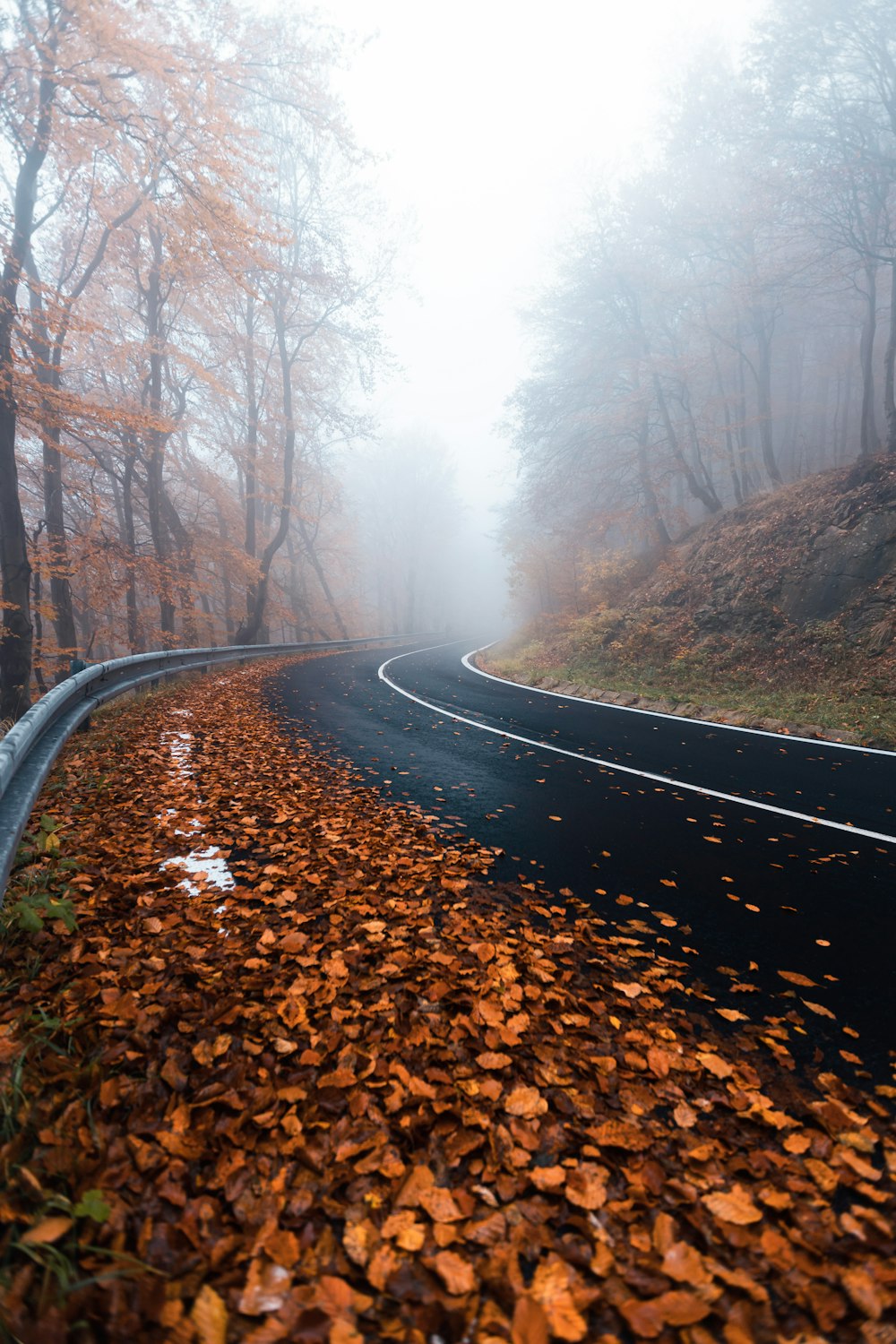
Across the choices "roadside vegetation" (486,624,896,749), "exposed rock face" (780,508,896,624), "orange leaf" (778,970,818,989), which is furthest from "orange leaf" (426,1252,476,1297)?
"exposed rock face" (780,508,896,624)

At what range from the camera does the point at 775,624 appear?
13.5m

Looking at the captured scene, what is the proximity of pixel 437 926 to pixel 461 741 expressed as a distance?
4.63 meters

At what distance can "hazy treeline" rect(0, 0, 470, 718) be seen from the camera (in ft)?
27.4

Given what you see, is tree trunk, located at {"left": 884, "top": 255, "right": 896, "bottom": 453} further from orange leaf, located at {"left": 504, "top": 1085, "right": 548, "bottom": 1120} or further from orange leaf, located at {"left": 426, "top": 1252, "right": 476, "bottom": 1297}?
orange leaf, located at {"left": 426, "top": 1252, "right": 476, "bottom": 1297}

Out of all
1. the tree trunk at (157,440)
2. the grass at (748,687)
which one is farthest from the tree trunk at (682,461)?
the tree trunk at (157,440)

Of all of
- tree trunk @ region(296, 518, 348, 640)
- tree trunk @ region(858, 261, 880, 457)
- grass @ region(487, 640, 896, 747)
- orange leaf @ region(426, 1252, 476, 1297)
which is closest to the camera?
orange leaf @ region(426, 1252, 476, 1297)

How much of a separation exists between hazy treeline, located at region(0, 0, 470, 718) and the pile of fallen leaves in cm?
829

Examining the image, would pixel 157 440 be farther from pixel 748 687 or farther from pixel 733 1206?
pixel 733 1206

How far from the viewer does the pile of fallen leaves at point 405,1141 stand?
4.90 feet

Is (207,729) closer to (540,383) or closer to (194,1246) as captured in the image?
(194,1246)

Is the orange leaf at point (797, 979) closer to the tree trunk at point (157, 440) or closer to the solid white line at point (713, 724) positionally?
the solid white line at point (713, 724)

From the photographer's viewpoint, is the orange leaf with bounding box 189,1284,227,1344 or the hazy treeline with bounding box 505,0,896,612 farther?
the hazy treeline with bounding box 505,0,896,612

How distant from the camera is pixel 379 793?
5.54 metres

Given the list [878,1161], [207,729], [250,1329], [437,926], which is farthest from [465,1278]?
[207,729]
